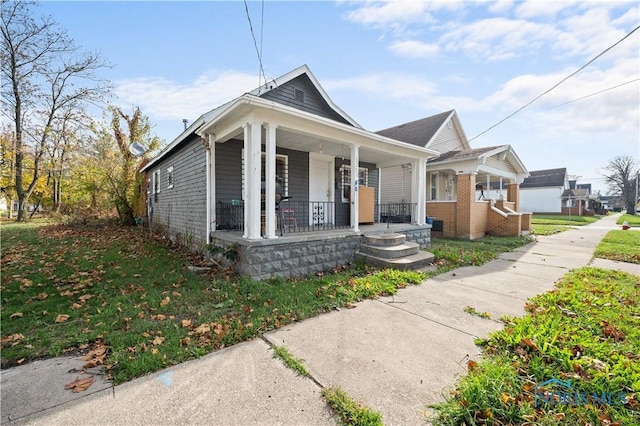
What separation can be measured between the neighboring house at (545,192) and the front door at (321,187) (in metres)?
37.0

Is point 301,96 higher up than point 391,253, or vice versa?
point 301,96

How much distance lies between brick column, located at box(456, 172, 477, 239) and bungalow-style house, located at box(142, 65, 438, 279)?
3093mm

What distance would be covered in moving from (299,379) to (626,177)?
184 feet

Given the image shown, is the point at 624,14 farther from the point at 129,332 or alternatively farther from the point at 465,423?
the point at 129,332

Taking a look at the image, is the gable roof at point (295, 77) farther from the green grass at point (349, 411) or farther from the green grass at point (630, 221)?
the green grass at point (630, 221)

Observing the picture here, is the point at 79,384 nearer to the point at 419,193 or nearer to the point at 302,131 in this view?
the point at 302,131

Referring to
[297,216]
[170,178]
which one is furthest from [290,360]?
[170,178]

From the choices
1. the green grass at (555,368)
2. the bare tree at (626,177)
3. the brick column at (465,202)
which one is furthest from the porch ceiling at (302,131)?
the bare tree at (626,177)

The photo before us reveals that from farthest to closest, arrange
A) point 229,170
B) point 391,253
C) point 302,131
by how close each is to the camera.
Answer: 1. point 229,170
2. point 391,253
3. point 302,131

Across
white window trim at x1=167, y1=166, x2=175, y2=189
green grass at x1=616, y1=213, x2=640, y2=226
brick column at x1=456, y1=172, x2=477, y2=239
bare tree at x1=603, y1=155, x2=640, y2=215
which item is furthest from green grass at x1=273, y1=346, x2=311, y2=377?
bare tree at x1=603, y1=155, x2=640, y2=215

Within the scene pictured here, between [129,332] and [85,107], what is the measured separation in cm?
1982

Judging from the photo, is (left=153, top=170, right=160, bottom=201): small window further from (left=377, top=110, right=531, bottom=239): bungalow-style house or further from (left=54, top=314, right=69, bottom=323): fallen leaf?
(left=377, top=110, right=531, bottom=239): bungalow-style house

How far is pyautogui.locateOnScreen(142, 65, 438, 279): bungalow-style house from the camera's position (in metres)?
5.25

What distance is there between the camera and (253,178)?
5.17 metres
